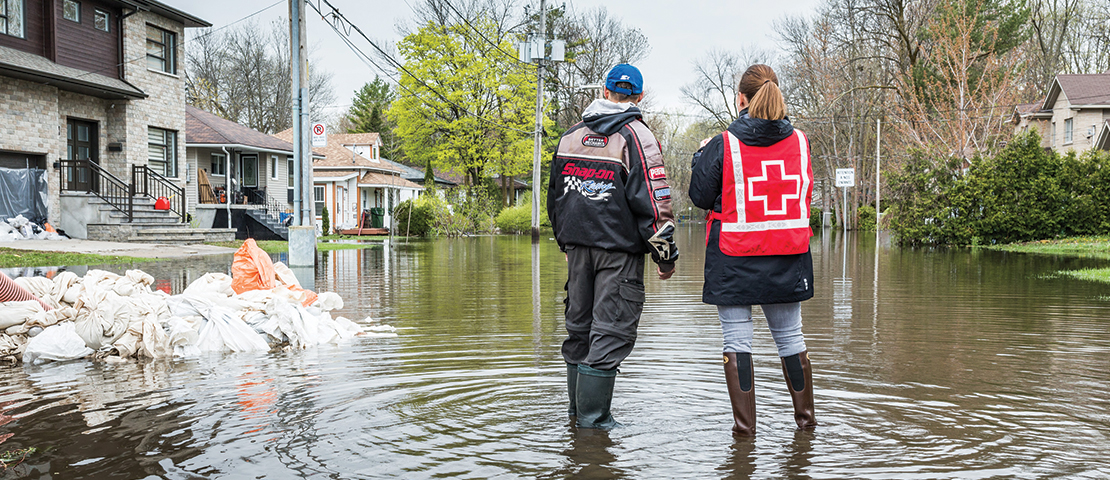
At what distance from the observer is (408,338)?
715 cm

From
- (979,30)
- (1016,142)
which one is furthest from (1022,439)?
(979,30)

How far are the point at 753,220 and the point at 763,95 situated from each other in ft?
1.88

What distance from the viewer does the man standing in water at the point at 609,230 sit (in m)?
3.98

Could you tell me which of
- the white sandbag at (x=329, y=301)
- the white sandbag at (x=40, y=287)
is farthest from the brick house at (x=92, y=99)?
the white sandbag at (x=329, y=301)

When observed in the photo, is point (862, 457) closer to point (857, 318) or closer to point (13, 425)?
point (13, 425)

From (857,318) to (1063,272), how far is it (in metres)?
7.86

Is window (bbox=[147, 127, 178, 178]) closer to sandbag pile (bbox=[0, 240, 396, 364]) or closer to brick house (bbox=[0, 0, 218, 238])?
brick house (bbox=[0, 0, 218, 238])

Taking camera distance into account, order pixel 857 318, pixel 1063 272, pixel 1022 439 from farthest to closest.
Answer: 1. pixel 1063 272
2. pixel 857 318
3. pixel 1022 439

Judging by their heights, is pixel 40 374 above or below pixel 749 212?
below

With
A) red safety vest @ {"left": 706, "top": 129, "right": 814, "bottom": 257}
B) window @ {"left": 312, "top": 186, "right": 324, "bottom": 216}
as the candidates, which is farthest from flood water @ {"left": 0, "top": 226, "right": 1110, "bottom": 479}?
window @ {"left": 312, "top": 186, "right": 324, "bottom": 216}

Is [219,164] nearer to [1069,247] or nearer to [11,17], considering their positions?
[11,17]

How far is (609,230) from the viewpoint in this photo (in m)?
3.98

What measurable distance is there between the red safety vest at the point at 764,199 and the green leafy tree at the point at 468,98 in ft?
142

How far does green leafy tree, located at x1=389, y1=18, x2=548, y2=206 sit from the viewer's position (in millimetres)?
47562
